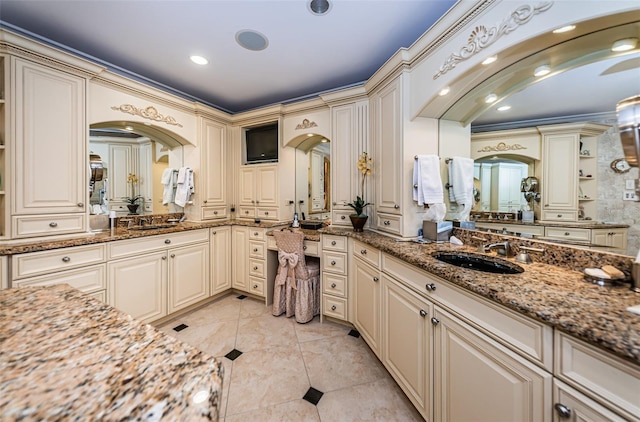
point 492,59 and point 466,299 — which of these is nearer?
point 466,299

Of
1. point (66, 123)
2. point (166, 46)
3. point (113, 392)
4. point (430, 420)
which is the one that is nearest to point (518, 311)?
point (430, 420)

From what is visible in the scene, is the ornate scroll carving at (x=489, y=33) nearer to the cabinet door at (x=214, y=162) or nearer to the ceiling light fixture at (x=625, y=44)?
the ceiling light fixture at (x=625, y=44)

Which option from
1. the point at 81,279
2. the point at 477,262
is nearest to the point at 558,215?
the point at 477,262

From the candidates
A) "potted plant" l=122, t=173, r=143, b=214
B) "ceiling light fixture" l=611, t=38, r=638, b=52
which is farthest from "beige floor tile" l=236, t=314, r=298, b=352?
"ceiling light fixture" l=611, t=38, r=638, b=52

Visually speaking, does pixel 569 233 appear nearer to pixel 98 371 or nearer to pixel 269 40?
pixel 98 371

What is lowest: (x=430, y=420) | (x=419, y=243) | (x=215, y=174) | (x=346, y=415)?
(x=346, y=415)

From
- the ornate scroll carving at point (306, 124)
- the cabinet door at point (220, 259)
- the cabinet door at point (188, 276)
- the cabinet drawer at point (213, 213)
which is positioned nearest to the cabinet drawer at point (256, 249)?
the cabinet door at point (220, 259)

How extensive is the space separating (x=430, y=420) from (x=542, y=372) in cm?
73

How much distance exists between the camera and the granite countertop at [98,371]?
1.26 ft

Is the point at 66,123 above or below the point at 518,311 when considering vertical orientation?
above

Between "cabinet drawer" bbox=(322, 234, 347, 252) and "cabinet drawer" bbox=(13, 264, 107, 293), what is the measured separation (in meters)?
1.89

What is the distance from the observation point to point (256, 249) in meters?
2.92

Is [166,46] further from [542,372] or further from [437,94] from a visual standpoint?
[542,372]

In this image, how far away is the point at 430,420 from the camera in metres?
1.23
